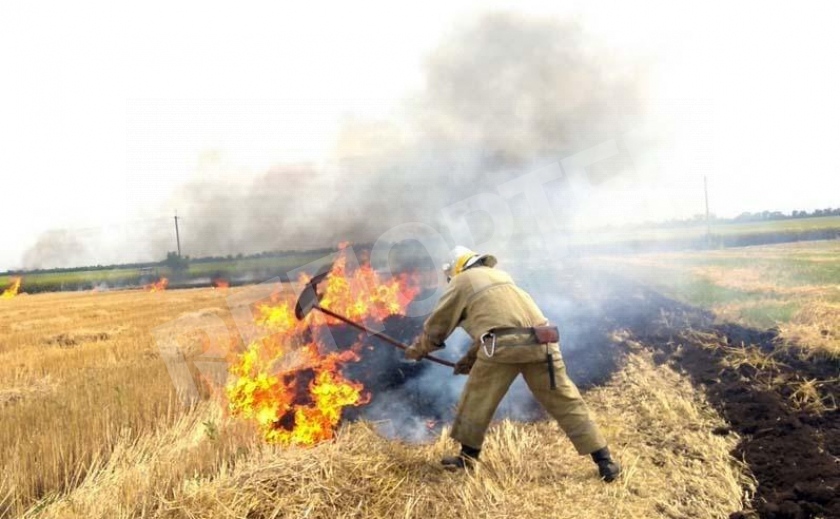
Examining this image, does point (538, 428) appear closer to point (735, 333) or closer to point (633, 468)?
Answer: point (633, 468)

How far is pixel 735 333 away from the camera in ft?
30.8

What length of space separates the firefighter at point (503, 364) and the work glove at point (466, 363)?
26 centimetres

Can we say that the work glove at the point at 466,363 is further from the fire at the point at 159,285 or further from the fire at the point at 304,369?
the fire at the point at 159,285

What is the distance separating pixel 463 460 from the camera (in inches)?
186

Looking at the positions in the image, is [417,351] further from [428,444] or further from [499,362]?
Result: [428,444]

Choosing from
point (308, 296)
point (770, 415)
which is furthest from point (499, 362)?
point (770, 415)

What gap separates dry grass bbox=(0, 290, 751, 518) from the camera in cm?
388

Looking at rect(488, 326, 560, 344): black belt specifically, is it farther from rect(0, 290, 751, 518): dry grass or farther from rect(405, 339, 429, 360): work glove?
rect(0, 290, 751, 518): dry grass

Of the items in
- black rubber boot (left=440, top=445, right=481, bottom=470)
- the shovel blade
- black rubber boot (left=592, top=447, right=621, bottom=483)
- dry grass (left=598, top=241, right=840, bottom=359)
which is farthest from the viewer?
dry grass (left=598, top=241, right=840, bottom=359)

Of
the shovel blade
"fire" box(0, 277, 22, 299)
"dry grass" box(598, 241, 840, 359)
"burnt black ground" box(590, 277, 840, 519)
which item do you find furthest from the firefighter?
"fire" box(0, 277, 22, 299)

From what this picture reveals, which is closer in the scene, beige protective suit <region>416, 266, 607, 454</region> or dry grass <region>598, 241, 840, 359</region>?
beige protective suit <region>416, 266, 607, 454</region>

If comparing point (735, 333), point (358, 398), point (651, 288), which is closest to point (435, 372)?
point (358, 398)

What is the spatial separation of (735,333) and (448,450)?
6.85m

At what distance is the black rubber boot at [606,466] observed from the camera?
445 cm
